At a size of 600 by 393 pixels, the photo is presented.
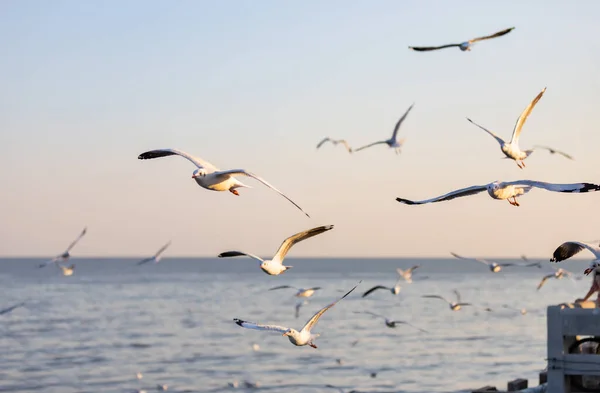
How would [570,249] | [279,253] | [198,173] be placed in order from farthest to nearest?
[279,253] → [198,173] → [570,249]

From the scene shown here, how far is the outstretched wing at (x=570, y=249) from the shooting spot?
55.9ft

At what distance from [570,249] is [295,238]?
469cm

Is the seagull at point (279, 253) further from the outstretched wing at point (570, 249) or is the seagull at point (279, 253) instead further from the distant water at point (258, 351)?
the distant water at point (258, 351)

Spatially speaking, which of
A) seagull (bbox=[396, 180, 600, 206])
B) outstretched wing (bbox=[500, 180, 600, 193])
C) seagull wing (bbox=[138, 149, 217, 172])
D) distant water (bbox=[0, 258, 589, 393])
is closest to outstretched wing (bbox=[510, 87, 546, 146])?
seagull (bbox=[396, 180, 600, 206])

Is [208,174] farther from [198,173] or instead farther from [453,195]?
[453,195]

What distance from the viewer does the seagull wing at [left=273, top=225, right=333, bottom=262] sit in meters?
17.1

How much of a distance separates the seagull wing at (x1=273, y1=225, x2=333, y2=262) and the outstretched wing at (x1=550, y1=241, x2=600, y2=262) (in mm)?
3823

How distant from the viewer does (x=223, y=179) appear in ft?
59.0

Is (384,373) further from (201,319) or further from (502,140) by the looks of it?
(201,319)

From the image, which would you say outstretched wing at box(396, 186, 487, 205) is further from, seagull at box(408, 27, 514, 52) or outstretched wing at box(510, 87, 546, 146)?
seagull at box(408, 27, 514, 52)

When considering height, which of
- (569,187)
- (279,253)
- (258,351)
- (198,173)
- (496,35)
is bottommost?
(258,351)

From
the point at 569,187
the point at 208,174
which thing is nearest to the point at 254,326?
the point at 208,174

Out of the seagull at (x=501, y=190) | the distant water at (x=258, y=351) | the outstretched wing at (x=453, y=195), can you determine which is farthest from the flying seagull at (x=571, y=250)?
the distant water at (x=258, y=351)

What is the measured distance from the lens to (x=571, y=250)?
57.5 feet
